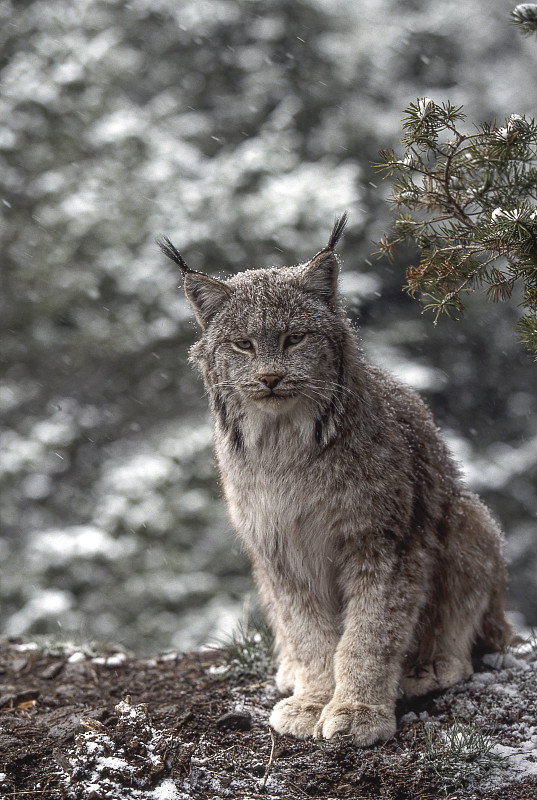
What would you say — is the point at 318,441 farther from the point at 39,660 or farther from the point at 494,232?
the point at 39,660

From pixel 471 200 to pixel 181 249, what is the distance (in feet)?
16.0

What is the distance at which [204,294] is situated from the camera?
372 centimetres

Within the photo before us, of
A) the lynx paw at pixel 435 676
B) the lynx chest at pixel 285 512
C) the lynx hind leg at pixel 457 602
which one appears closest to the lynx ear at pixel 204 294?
the lynx chest at pixel 285 512

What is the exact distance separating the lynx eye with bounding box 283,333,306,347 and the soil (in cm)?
161

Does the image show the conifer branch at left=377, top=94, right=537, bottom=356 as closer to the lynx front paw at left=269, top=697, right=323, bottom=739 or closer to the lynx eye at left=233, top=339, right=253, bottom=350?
the lynx eye at left=233, top=339, right=253, bottom=350

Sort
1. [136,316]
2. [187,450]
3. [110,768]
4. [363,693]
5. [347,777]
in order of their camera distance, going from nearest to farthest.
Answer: [110,768], [347,777], [363,693], [187,450], [136,316]

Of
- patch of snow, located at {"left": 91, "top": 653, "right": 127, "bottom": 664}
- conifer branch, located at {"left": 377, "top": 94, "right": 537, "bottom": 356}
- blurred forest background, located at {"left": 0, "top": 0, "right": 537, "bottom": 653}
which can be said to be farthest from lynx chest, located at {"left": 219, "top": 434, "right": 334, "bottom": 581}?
blurred forest background, located at {"left": 0, "top": 0, "right": 537, "bottom": 653}

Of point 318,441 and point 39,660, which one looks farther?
point 39,660

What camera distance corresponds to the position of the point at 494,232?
3.04 m

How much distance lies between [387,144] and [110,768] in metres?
6.97

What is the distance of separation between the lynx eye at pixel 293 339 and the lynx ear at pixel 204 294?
1.38ft

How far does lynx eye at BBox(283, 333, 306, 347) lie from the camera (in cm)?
344

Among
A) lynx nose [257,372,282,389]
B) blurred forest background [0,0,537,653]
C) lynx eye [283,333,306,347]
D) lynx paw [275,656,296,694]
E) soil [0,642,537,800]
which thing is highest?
blurred forest background [0,0,537,653]

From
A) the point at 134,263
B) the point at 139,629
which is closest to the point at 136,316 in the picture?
the point at 134,263
